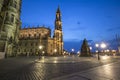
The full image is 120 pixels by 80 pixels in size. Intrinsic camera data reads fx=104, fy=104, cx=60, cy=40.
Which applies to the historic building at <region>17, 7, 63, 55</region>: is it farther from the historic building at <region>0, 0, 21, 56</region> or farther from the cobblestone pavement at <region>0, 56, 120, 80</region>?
the cobblestone pavement at <region>0, 56, 120, 80</region>

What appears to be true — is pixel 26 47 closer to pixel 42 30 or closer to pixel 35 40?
pixel 35 40

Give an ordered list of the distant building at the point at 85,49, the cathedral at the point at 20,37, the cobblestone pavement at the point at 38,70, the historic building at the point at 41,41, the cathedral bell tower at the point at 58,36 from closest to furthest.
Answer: the cobblestone pavement at the point at 38,70 → the cathedral at the point at 20,37 → the distant building at the point at 85,49 → the historic building at the point at 41,41 → the cathedral bell tower at the point at 58,36

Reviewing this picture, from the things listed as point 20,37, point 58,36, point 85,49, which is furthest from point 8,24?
point 58,36

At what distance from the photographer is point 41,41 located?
7769 centimetres

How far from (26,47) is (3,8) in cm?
4813

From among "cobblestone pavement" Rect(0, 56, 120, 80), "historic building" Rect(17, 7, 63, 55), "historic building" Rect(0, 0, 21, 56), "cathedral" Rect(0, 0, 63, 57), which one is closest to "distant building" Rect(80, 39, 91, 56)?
"cathedral" Rect(0, 0, 63, 57)

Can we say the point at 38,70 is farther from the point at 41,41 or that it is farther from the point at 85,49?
the point at 41,41

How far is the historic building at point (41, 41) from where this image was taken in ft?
252

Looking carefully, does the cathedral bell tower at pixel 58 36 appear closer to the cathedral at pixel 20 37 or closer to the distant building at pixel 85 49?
the cathedral at pixel 20 37

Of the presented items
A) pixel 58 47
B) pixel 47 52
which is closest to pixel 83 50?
pixel 47 52

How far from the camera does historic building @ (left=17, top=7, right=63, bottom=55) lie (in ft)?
252

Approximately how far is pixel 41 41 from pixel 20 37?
2370cm

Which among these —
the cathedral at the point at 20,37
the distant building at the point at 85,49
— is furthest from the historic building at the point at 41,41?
the distant building at the point at 85,49

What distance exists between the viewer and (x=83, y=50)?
51.4m
